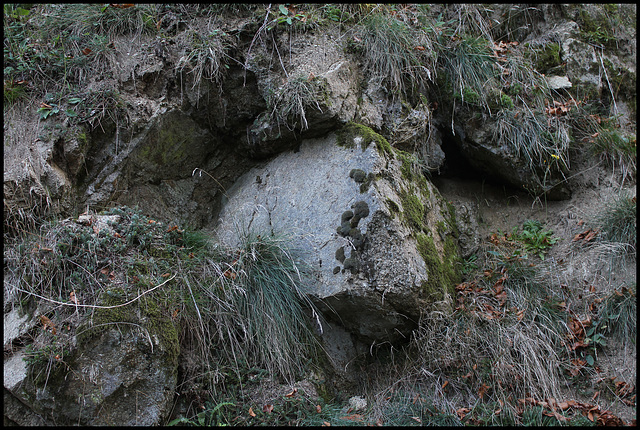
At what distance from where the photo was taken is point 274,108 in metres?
3.62

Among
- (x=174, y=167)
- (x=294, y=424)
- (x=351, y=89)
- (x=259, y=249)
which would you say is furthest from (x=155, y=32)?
(x=294, y=424)

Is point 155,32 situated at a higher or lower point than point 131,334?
higher

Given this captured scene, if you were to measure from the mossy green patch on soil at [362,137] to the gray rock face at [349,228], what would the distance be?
0.04 meters

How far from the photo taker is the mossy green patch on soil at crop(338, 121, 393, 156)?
11.4ft

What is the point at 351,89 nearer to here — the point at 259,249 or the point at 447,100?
the point at 447,100

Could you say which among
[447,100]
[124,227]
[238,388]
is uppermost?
[124,227]

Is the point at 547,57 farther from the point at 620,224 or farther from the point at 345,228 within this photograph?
the point at 345,228

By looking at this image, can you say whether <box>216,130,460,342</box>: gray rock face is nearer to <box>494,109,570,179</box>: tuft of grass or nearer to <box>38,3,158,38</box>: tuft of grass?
<box>494,109,570,179</box>: tuft of grass

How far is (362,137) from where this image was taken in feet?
11.5

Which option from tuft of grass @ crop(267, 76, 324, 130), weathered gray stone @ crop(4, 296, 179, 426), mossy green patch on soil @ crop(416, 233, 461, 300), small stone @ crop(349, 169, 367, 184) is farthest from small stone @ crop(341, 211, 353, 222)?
weathered gray stone @ crop(4, 296, 179, 426)

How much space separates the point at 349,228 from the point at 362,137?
77cm

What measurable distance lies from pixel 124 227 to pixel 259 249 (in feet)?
3.12

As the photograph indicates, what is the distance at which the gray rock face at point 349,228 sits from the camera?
3068 mm

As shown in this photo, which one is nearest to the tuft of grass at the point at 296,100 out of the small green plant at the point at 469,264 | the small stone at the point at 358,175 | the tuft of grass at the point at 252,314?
the small stone at the point at 358,175
